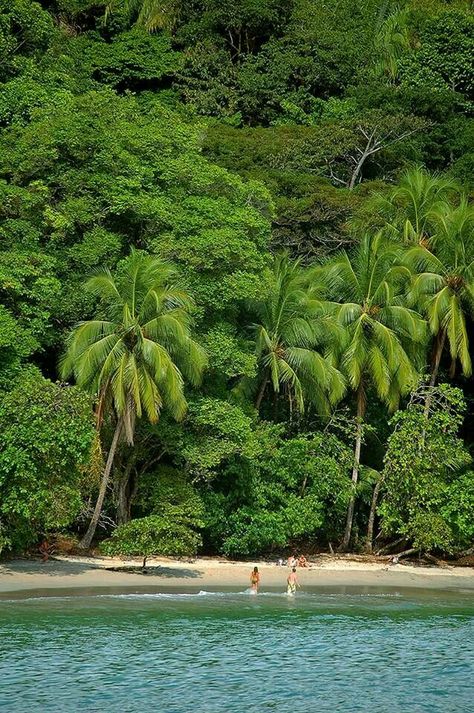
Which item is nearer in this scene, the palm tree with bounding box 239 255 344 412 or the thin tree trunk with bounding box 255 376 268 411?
the palm tree with bounding box 239 255 344 412

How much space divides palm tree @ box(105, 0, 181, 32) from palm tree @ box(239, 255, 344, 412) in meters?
30.1

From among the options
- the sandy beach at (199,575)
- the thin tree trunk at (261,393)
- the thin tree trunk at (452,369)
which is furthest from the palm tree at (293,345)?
the thin tree trunk at (452,369)

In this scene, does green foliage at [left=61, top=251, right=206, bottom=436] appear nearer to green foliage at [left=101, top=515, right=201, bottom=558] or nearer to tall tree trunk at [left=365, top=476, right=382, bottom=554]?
green foliage at [left=101, top=515, right=201, bottom=558]

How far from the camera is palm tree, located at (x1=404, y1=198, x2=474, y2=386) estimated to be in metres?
36.7

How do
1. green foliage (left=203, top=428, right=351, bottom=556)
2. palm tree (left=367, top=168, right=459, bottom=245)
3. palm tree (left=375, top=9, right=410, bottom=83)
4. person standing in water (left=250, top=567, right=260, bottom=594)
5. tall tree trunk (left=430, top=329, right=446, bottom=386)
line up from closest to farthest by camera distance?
person standing in water (left=250, top=567, right=260, bottom=594)
green foliage (left=203, top=428, right=351, bottom=556)
tall tree trunk (left=430, top=329, right=446, bottom=386)
palm tree (left=367, top=168, right=459, bottom=245)
palm tree (left=375, top=9, right=410, bottom=83)

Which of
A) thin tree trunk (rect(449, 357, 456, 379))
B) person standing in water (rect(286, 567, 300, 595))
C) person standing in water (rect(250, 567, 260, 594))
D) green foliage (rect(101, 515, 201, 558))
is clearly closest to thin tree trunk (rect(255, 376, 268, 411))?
thin tree trunk (rect(449, 357, 456, 379))

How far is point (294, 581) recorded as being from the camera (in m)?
28.4

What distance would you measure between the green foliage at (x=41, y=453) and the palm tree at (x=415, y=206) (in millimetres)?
17431

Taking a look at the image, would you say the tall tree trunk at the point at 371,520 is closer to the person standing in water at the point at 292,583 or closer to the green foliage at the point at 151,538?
the person standing in water at the point at 292,583

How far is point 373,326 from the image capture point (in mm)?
35875

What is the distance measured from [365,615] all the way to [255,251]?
41.5 ft

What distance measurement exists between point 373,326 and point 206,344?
22.1ft

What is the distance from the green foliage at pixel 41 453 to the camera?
25016 mm

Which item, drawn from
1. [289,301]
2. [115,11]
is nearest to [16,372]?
[289,301]
